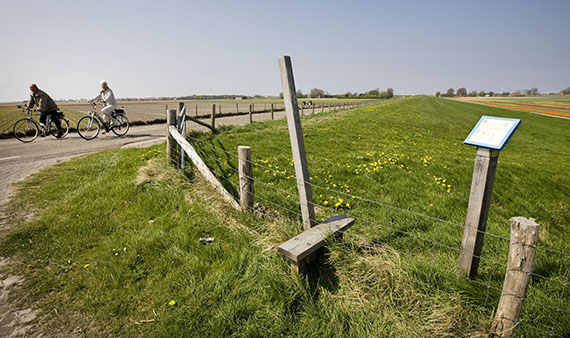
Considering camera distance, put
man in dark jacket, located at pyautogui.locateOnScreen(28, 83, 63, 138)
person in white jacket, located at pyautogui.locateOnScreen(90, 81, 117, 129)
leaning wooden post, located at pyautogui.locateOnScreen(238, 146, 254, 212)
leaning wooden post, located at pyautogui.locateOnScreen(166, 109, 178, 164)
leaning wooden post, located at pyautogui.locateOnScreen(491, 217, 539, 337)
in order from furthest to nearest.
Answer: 1. person in white jacket, located at pyautogui.locateOnScreen(90, 81, 117, 129)
2. man in dark jacket, located at pyautogui.locateOnScreen(28, 83, 63, 138)
3. leaning wooden post, located at pyautogui.locateOnScreen(166, 109, 178, 164)
4. leaning wooden post, located at pyautogui.locateOnScreen(238, 146, 254, 212)
5. leaning wooden post, located at pyautogui.locateOnScreen(491, 217, 539, 337)

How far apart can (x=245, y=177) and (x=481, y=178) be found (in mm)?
2763

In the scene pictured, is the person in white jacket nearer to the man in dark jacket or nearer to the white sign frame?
the man in dark jacket

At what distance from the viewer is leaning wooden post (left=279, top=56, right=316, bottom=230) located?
3.19m

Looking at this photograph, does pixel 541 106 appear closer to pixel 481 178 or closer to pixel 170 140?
pixel 481 178

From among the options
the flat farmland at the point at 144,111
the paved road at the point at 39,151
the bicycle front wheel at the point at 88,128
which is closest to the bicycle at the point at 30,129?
the paved road at the point at 39,151

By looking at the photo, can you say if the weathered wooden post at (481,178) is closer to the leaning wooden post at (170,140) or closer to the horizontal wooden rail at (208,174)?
the horizontal wooden rail at (208,174)

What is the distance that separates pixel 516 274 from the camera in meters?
2.21

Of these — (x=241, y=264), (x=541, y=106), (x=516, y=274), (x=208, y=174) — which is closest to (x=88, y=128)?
(x=208, y=174)

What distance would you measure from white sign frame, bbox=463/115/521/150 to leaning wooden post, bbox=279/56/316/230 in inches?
64.5

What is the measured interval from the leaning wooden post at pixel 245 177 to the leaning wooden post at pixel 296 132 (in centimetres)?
85

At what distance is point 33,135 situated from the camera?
11469 millimetres

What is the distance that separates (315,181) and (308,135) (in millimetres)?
5200

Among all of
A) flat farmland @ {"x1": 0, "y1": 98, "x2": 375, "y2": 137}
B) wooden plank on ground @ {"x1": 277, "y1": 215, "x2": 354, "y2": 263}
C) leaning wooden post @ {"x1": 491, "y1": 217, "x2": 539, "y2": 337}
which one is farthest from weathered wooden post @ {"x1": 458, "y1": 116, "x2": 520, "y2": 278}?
flat farmland @ {"x1": 0, "y1": 98, "x2": 375, "y2": 137}

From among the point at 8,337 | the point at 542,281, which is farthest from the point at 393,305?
the point at 8,337
